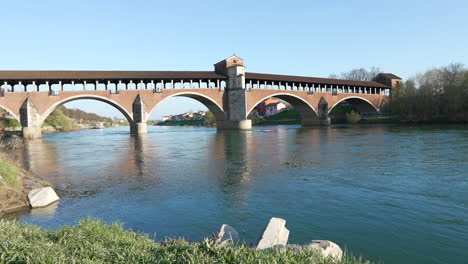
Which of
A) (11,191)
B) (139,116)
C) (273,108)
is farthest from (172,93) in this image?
(273,108)

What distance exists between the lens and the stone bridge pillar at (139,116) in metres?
46.0

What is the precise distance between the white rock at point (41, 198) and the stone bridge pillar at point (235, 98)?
4590cm

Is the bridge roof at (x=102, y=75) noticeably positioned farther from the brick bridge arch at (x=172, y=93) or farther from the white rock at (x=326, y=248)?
the white rock at (x=326, y=248)

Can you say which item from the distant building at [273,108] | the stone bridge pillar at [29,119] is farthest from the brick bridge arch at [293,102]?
the distant building at [273,108]

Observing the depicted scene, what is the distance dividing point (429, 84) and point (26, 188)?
191 ft

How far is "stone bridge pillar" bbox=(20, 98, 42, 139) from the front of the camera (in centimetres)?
3972

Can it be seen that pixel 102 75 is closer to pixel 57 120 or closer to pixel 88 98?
pixel 88 98

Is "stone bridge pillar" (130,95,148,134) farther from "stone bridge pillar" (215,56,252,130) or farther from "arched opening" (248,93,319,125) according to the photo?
"arched opening" (248,93,319,125)

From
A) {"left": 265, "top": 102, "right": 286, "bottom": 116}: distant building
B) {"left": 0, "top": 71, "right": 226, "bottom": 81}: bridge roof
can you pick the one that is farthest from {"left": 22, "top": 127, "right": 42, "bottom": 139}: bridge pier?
{"left": 265, "top": 102, "right": 286, "bottom": 116}: distant building

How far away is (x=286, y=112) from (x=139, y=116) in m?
58.1

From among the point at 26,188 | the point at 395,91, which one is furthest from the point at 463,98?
the point at 26,188

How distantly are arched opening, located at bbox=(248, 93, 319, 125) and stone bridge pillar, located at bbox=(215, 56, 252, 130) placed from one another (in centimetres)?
211

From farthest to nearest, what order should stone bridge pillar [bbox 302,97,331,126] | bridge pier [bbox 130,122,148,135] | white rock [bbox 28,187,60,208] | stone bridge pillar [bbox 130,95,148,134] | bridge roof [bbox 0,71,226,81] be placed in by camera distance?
stone bridge pillar [bbox 302,97,331,126]
bridge pier [bbox 130,122,148,135]
stone bridge pillar [bbox 130,95,148,134]
bridge roof [bbox 0,71,226,81]
white rock [bbox 28,187,60,208]

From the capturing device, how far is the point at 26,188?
9.82m
